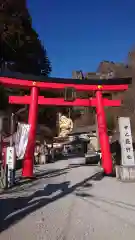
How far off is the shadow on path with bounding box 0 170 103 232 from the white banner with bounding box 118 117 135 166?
9.78ft

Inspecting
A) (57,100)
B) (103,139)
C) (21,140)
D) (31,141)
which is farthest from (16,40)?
(21,140)

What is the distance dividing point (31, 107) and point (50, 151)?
1564 centimetres

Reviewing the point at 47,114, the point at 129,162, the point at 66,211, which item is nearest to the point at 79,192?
the point at 66,211

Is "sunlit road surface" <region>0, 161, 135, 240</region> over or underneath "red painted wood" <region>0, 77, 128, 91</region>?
underneath

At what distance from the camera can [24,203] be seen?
22.6 ft

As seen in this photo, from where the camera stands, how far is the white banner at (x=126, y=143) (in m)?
11.1

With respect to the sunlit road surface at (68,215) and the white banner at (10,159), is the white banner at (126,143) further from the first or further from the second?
the white banner at (10,159)

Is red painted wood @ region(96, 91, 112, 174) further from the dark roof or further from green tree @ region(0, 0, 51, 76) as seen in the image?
green tree @ region(0, 0, 51, 76)

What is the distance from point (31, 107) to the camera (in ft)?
44.7

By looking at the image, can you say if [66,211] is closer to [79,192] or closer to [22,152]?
[79,192]

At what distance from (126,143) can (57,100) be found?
198 inches

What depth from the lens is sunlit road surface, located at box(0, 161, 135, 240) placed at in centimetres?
438

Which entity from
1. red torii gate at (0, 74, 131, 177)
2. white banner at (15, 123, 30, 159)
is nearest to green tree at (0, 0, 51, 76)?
red torii gate at (0, 74, 131, 177)

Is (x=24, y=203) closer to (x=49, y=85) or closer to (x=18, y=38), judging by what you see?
(x=49, y=85)
